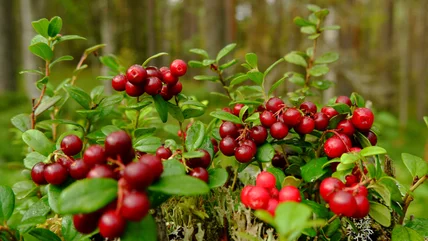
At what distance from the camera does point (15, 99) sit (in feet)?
21.3

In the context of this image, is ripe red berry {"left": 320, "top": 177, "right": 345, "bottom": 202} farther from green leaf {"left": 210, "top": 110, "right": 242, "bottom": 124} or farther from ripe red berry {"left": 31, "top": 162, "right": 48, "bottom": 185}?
ripe red berry {"left": 31, "top": 162, "right": 48, "bottom": 185}

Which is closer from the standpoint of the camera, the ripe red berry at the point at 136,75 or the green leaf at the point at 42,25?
the ripe red berry at the point at 136,75

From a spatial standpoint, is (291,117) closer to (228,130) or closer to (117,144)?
(228,130)

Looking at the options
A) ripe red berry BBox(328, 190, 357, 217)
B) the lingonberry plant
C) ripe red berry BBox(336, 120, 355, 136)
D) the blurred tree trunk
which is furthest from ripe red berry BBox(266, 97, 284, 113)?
the blurred tree trunk

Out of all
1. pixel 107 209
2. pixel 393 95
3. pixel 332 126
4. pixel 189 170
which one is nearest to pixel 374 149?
pixel 332 126

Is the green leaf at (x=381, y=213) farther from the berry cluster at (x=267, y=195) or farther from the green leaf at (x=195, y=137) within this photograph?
the green leaf at (x=195, y=137)

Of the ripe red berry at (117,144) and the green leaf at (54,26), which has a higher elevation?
the green leaf at (54,26)

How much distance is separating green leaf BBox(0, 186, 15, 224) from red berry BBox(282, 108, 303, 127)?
444 mm

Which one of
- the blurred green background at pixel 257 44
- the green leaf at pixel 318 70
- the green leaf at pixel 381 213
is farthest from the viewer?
the blurred green background at pixel 257 44

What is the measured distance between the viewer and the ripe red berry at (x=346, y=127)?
683 millimetres

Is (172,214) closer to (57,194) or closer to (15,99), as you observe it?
(57,194)

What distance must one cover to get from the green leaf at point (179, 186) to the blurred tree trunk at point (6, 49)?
7.39m

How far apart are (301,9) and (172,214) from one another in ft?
29.9

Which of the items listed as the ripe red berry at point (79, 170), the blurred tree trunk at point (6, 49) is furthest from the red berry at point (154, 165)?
the blurred tree trunk at point (6, 49)
